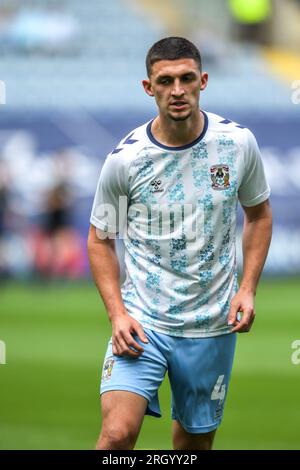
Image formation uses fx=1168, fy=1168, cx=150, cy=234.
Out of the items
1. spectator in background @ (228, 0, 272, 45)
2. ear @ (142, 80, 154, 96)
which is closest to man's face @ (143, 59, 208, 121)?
ear @ (142, 80, 154, 96)

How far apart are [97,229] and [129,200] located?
24 cm

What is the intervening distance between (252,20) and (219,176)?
2338 cm

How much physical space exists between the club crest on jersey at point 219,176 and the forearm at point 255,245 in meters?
0.37

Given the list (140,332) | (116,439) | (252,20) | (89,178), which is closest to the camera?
(116,439)

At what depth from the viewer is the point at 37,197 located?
2320 cm

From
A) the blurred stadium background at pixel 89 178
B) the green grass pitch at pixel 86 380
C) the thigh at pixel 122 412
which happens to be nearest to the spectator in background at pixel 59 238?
the blurred stadium background at pixel 89 178

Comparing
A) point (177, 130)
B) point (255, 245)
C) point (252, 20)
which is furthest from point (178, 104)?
point (252, 20)

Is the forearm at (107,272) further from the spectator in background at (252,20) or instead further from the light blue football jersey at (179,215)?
the spectator in background at (252,20)

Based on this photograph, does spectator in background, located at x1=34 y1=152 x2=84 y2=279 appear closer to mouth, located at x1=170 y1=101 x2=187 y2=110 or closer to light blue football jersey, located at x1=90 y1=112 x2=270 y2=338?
light blue football jersey, located at x1=90 y1=112 x2=270 y2=338

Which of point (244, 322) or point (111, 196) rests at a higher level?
point (111, 196)

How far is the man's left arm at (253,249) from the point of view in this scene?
6.11 m

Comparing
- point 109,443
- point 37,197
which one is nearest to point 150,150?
point 109,443

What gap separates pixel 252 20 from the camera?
28844 millimetres

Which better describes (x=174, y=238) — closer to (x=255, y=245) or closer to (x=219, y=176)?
(x=219, y=176)
